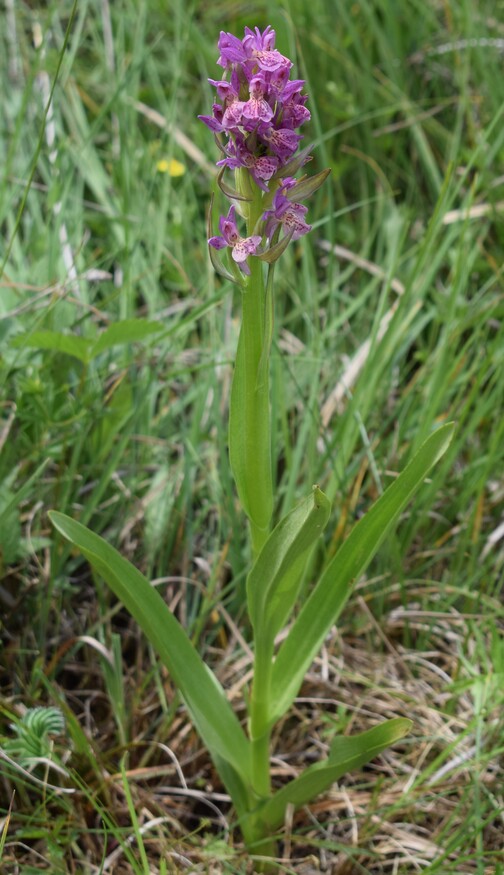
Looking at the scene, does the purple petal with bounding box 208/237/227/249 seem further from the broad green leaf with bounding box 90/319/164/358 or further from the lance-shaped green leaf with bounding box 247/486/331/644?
the broad green leaf with bounding box 90/319/164/358

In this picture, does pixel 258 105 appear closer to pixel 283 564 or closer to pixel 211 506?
pixel 283 564

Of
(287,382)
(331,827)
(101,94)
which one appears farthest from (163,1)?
(331,827)

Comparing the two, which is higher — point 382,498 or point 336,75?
point 336,75

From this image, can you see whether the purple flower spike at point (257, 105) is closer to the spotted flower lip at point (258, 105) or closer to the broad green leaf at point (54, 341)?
the spotted flower lip at point (258, 105)

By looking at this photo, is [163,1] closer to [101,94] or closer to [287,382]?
[101,94]

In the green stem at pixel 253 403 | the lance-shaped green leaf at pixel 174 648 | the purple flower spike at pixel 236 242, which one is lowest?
the lance-shaped green leaf at pixel 174 648

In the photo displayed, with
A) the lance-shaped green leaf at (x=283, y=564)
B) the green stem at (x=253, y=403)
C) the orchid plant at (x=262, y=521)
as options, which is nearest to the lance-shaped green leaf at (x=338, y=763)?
the orchid plant at (x=262, y=521)

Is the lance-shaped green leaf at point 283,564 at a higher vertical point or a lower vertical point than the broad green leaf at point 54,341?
lower
